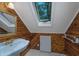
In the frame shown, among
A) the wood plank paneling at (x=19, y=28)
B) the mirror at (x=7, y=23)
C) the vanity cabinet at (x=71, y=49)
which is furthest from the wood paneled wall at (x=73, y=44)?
the mirror at (x=7, y=23)

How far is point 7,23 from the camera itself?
1.74m

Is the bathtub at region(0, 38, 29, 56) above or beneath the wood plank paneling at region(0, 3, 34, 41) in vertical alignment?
beneath

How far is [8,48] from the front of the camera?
68.6 inches

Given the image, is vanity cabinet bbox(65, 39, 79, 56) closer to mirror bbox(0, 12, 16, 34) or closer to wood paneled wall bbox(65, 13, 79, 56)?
wood paneled wall bbox(65, 13, 79, 56)

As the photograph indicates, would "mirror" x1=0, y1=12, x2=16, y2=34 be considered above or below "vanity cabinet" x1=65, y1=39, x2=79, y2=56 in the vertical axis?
above

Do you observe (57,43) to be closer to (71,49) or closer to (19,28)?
(71,49)


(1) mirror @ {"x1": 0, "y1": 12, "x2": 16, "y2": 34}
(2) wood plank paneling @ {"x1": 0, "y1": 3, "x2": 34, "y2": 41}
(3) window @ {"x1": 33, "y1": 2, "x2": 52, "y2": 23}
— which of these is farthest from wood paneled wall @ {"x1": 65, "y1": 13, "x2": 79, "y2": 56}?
(1) mirror @ {"x1": 0, "y1": 12, "x2": 16, "y2": 34}

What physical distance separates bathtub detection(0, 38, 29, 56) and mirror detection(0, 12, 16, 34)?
12 cm

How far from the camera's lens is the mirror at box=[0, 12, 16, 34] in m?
1.74

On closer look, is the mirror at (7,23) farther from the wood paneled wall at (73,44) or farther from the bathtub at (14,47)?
the wood paneled wall at (73,44)

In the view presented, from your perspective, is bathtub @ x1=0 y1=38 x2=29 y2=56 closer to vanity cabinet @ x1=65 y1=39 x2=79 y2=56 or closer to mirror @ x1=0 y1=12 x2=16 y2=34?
mirror @ x1=0 y1=12 x2=16 y2=34

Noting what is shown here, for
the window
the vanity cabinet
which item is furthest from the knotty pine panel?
the window

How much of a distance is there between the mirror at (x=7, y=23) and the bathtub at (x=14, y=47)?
118mm

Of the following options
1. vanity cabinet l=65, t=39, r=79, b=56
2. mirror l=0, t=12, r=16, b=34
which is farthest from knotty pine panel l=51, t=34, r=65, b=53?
mirror l=0, t=12, r=16, b=34
